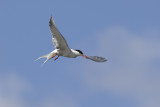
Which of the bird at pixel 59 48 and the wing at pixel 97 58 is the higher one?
the bird at pixel 59 48

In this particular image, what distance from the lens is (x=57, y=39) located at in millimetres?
30344

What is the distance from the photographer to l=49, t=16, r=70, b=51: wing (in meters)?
29.1

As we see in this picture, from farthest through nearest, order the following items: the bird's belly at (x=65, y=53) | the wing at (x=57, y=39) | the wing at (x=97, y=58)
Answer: the wing at (x=97, y=58)
the bird's belly at (x=65, y=53)
the wing at (x=57, y=39)

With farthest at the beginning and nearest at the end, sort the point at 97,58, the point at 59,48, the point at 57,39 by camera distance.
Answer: the point at 97,58
the point at 59,48
the point at 57,39

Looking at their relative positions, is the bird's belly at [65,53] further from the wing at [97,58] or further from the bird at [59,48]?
the wing at [97,58]

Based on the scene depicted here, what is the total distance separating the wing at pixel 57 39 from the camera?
95.5 feet

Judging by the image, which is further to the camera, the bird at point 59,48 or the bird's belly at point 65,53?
the bird's belly at point 65,53

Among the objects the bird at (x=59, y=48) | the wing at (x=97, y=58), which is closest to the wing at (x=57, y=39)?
the bird at (x=59, y=48)

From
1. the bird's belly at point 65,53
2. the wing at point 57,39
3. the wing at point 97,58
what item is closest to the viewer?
the wing at point 57,39

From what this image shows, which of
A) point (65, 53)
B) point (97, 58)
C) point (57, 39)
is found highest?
point (57, 39)

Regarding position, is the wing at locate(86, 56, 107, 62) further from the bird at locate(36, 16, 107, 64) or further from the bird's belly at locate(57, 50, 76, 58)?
the bird's belly at locate(57, 50, 76, 58)

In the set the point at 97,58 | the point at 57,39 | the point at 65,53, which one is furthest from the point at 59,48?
the point at 97,58

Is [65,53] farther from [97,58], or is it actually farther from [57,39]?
[97,58]

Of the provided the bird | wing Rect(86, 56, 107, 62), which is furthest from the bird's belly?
wing Rect(86, 56, 107, 62)
